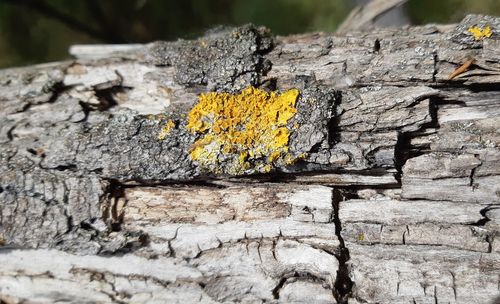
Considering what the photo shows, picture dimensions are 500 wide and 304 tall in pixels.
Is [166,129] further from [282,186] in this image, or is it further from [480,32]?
[480,32]

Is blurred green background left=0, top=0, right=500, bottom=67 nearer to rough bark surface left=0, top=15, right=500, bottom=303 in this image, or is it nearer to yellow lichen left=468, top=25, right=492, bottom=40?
rough bark surface left=0, top=15, right=500, bottom=303

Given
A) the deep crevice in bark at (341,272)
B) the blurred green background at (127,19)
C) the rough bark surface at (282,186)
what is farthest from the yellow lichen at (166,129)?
the blurred green background at (127,19)

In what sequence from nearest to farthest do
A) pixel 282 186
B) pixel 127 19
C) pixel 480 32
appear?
1. pixel 480 32
2. pixel 282 186
3. pixel 127 19

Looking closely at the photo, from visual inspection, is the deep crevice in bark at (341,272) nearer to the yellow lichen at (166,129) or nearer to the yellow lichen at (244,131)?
the yellow lichen at (244,131)

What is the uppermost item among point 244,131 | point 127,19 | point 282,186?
point 127,19

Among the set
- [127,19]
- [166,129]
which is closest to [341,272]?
[166,129]
